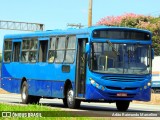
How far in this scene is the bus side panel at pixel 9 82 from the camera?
3022 cm

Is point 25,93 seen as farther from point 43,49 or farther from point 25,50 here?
point 43,49

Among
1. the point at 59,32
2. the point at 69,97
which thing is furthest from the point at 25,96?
the point at 69,97

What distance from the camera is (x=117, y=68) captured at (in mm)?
23766

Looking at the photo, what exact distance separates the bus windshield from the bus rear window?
314mm

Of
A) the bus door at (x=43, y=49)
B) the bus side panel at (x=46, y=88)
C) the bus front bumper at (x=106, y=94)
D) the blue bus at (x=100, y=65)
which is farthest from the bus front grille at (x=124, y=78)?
Result: the bus door at (x=43, y=49)

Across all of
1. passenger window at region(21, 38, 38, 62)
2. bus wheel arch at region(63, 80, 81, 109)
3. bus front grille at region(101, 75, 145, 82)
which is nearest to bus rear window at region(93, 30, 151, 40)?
bus front grille at region(101, 75, 145, 82)

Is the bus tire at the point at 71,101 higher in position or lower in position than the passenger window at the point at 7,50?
lower

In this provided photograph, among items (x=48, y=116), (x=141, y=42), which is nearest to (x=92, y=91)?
(x=141, y=42)

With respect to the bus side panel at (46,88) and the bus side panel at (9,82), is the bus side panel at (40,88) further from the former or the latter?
the bus side panel at (9,82)

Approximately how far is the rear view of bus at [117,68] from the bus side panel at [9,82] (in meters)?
6.97

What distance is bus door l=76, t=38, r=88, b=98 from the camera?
24359 millimetres

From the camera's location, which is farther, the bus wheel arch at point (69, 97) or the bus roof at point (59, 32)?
the bus wheel arch at point (69, 97)

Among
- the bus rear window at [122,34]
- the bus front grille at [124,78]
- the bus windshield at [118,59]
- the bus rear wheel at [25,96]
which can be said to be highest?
the bus rear window at [122,34]

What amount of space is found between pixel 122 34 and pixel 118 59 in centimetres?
104
